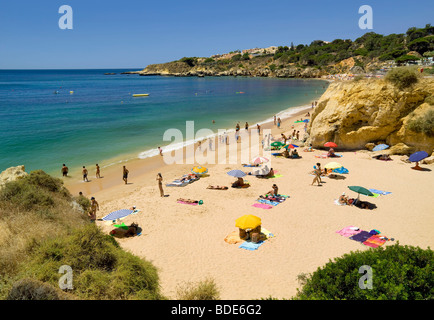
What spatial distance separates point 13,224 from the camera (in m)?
6.68

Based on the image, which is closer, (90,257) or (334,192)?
(90,257)

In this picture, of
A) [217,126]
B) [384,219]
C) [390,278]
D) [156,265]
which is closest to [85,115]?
[217,126]

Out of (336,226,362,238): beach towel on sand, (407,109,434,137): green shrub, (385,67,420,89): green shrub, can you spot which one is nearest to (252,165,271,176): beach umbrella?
(336,226,362,238): beach towel on sand

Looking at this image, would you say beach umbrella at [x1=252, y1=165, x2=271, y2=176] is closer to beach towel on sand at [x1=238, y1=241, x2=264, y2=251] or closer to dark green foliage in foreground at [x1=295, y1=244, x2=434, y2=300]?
beach towel on sand at [x1=238, y1=241, x2=264, y2=251]

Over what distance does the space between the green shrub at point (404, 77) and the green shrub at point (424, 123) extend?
156cm

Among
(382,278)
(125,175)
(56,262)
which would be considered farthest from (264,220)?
(125,175)

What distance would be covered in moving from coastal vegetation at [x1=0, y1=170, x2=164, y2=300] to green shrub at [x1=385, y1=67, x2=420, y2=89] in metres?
19.4

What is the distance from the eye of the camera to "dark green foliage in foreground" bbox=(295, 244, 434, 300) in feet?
14.9

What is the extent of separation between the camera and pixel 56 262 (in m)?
5.50

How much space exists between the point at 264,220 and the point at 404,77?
14.4 m

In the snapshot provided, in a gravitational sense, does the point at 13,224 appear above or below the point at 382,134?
below

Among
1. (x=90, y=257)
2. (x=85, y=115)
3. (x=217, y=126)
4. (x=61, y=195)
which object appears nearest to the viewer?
(x=90, y=257)
